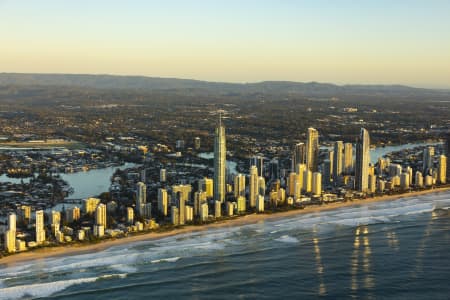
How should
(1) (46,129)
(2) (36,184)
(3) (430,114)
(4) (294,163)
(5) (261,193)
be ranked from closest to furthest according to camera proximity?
(5) (261,193), (2) (36,184), (4) (294,163), (1) (46,129), (3) (430,114)

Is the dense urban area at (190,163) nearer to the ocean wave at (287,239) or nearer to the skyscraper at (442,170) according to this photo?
the skyscraper at (442,170)

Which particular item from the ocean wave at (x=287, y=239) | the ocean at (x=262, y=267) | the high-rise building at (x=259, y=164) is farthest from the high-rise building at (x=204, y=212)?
the high-rise building at (x=259, y=164)

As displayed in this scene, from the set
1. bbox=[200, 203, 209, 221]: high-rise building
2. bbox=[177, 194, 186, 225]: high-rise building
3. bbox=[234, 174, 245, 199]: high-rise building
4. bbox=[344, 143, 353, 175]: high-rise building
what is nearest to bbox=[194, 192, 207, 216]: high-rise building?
bbox=[200, 203, 209, 221]: high-rise building

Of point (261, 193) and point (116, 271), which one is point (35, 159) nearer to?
point (261, 193)

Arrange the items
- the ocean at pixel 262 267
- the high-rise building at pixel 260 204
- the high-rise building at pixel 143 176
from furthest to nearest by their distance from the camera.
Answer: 1. the high-rise building at pixel 143 176
2. the high-rise building at pixel 260 204
3. the ocean at pixel 262 267

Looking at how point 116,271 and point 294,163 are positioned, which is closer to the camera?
point 116,271

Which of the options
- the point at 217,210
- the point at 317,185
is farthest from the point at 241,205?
the point at 317,185

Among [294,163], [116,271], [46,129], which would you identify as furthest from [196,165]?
[46,129]
